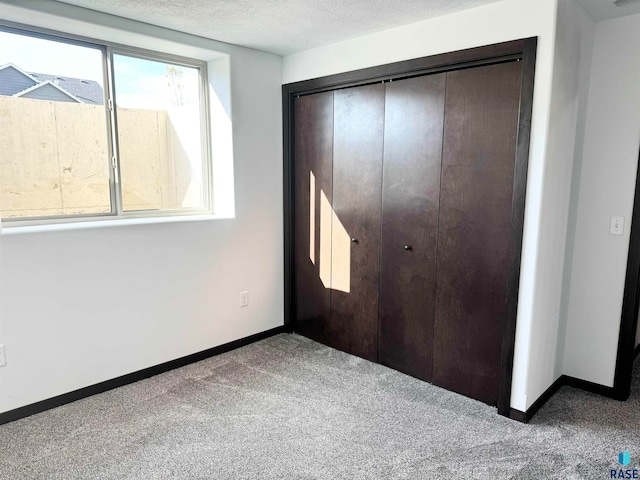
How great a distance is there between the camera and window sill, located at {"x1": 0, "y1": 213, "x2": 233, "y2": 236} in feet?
8.00

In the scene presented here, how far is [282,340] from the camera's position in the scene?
146 inches

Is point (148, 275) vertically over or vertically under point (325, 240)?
under

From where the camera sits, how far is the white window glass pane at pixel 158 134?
9.70 feet

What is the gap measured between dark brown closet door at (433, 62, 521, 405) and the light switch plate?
0.80 meters

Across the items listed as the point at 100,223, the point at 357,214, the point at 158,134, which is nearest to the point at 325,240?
the point at 357,214

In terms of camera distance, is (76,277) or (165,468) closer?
(165,468)

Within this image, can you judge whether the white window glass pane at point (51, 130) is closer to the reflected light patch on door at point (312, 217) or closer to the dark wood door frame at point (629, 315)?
the reflected light patch on door at point (312, 217)

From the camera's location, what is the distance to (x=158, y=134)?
10.3 feet

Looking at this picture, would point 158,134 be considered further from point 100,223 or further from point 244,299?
point 244,299

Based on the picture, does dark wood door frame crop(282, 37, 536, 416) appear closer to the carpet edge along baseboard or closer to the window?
the window

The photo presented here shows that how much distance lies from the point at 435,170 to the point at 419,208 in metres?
0.27

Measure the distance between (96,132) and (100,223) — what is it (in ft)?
1.98

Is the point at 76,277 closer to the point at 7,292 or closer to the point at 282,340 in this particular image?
the point at 7,292

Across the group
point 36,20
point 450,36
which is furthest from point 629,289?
point 36,20
